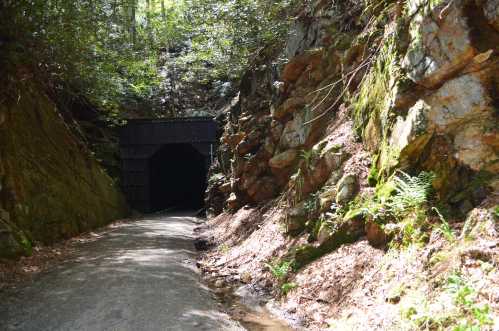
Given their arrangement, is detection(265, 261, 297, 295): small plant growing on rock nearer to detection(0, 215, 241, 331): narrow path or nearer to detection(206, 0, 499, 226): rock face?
detection(0, 215, 241, 331): narrow path

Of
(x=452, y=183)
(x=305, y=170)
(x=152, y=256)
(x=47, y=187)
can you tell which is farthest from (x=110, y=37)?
(x=452, y=183)

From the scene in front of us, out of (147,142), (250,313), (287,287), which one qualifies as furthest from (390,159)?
(147,142)

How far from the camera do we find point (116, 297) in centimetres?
610

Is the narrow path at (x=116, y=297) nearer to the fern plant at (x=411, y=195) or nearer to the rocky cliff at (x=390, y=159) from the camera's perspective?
the rocky cliff at (x=390, y=159)

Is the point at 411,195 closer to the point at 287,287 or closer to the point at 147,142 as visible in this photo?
the point at 287,287

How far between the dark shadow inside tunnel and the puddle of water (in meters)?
20.8

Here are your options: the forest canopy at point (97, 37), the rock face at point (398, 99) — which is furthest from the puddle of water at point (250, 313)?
the forest canopy at point (97, 37)

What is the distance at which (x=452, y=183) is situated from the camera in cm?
478

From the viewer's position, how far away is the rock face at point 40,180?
9570mm

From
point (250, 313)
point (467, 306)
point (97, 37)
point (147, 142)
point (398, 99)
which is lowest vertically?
point (250, 313)

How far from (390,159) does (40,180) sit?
9651 millimetres

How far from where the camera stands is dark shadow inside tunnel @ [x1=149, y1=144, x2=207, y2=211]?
28938mm

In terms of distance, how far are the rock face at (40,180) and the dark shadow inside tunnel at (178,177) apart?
11.9 meters

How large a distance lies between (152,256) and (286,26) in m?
7.44
